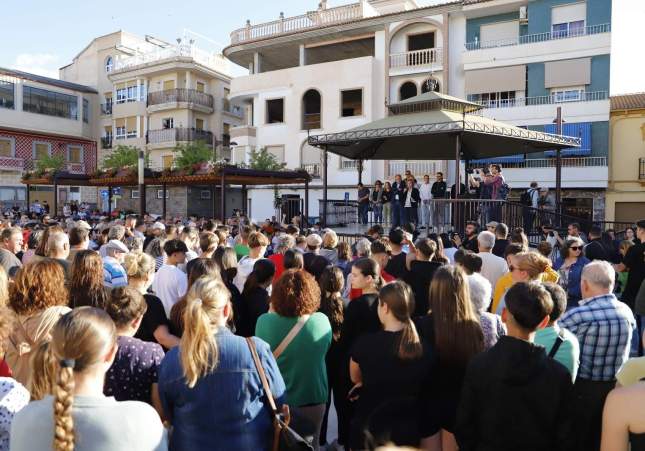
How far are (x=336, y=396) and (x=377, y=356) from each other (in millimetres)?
1391

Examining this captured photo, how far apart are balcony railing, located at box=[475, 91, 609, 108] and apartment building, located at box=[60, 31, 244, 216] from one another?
17705mm

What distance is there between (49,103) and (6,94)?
119 inches

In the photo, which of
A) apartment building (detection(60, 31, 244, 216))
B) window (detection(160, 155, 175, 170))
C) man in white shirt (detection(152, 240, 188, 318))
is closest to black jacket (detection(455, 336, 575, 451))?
man in white shirt (detection(152, 240, 188, 318))

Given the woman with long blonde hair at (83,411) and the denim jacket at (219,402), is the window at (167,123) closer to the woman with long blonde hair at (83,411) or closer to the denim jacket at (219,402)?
the denim jacket at (219,402)

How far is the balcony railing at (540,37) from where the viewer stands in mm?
22641

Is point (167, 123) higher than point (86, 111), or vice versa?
point (86, 111)

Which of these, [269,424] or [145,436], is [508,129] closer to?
[269,424]

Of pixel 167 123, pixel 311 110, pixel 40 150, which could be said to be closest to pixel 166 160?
pixel 167 123

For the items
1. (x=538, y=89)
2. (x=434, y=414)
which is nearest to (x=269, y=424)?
(x=434, y=414)

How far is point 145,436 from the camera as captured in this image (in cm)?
194

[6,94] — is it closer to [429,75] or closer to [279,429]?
[429,75]

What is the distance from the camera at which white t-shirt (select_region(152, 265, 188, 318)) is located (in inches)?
185

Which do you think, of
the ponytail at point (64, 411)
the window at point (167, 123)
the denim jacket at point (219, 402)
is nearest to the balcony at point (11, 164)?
the window at point (167, 123)

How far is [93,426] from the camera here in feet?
6.09
